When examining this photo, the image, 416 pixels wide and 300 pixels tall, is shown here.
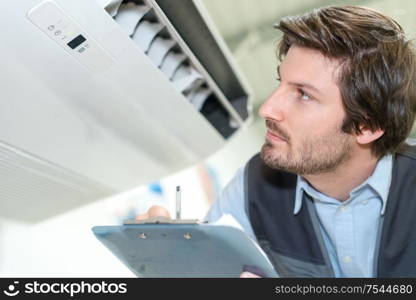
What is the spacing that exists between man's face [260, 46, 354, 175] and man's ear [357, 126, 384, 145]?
0.04 meters

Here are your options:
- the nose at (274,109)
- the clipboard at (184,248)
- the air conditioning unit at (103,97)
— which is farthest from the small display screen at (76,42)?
the nose at (274,109)

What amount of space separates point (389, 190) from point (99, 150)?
2.25 ft

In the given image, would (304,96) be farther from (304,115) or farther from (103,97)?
(103,97)

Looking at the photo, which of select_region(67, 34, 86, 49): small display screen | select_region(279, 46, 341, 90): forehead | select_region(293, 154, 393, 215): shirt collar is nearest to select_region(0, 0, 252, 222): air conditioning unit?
select_region(67, 34, 86, 49): small display screen

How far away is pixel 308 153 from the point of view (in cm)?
104

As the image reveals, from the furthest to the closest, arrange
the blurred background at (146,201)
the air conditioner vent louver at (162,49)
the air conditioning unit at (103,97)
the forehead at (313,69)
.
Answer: the blurred background at (146,201)
the forehead at (313,69)
the air conditioner vent louver at (162,49)
the air conditioning unit at (103,97)

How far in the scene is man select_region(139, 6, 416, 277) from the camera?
3.34 feet

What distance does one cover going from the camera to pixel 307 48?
3.39 ft

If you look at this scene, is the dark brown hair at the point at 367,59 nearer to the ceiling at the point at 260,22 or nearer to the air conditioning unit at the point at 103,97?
the ceiling at the point at 260,22

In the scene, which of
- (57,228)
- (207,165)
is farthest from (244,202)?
(207,165)

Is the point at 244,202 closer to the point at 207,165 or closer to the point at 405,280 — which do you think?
the point at 405,280

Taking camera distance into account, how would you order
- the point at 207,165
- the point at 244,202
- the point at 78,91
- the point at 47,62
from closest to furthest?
the point at 47,62 < the point at 78,91 < the point at 244,202 < the point at 207,165

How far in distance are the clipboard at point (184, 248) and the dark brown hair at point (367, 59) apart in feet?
1.40

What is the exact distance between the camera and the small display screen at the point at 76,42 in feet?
2.54
